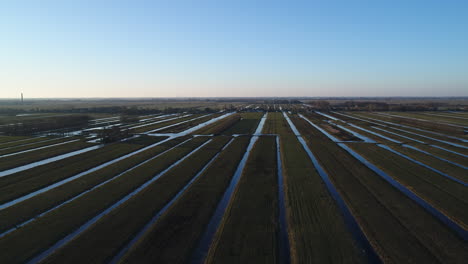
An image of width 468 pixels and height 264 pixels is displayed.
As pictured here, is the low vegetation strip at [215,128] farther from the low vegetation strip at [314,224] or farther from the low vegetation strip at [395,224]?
the low vegetation strip at [395,224]

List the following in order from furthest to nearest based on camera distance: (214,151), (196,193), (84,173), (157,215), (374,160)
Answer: (214,151), (374,160), (84,173), (196,193), (157,215)

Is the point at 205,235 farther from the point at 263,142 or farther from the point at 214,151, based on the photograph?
the point at 263,142

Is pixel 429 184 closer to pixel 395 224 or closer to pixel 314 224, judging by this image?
pixel 395 224

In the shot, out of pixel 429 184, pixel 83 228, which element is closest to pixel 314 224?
pixel 429 184

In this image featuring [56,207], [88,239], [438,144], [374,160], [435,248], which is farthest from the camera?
[438,144]

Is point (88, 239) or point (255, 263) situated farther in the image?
point (88, 239)

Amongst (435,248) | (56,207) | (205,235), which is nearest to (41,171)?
(56,207)
